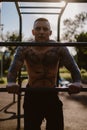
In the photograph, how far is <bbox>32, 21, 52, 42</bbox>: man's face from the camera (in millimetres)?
2775

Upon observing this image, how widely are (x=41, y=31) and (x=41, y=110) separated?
594 mm

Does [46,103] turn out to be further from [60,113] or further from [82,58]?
[82,58]

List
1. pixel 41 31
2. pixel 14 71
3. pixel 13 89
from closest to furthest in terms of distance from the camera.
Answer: pixel 13 89 → pixel 14 71 → pixel 41 31

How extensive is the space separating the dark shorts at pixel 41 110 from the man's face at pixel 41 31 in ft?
1.33

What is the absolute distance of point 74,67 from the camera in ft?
8.86

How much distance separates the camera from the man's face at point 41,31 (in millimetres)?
2775

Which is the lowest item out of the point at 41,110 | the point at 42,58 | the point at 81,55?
the point at 41,110

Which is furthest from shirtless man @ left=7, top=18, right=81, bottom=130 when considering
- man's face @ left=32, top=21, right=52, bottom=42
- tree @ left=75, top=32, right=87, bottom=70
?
tree @ left=75, top=32, right=87, bottom=70

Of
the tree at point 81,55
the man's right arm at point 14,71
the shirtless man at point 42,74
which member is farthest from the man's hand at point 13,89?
the tree at point 81,55

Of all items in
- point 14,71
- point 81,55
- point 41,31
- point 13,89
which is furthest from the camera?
point 81,55

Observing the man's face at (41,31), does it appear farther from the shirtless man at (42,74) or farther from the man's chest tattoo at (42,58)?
the man's chest tattoo at (42,58)

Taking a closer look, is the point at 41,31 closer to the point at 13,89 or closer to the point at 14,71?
the point at 14,71

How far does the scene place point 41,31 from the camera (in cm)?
279

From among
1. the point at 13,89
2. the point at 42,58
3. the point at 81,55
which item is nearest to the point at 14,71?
the point at 42,58
